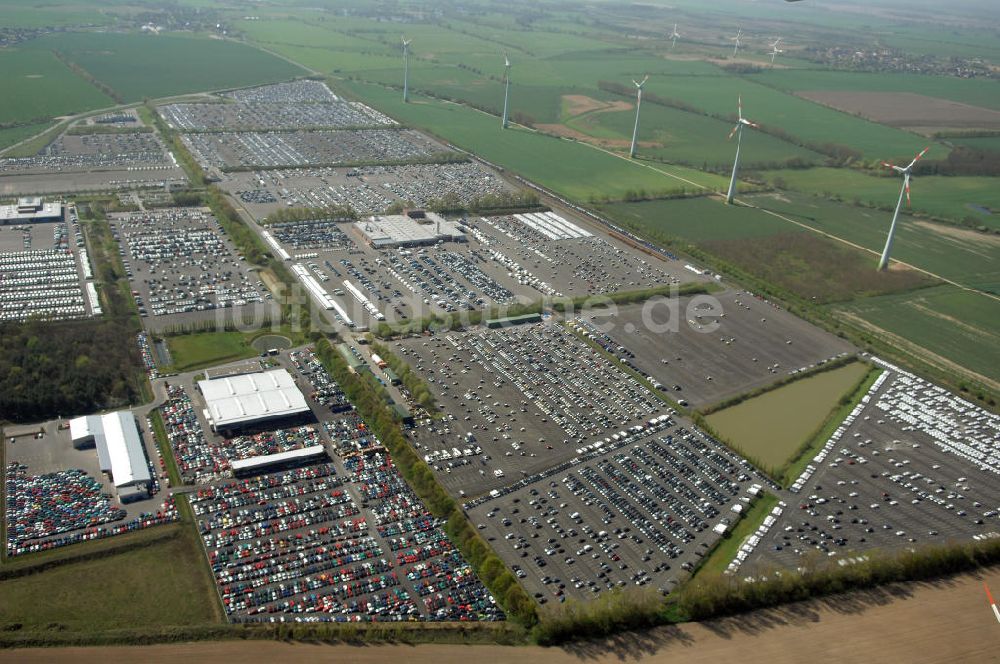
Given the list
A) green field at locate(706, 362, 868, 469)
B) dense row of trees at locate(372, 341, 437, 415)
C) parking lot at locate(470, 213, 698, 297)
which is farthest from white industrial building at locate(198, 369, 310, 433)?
green field at locate(706, 362, 868, 469)

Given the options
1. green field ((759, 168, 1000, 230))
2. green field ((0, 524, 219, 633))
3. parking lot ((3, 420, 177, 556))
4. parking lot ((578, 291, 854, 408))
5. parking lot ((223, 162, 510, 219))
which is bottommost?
green field ((0, 524, 219, 633))

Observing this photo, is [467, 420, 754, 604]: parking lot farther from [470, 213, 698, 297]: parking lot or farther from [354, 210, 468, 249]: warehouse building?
[354, 210, 468, 249]: warehouse building

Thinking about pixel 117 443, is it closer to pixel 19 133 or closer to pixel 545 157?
pixel 545 157

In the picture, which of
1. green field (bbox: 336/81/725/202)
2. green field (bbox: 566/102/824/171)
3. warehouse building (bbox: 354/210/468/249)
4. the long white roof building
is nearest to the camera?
the long white roof building

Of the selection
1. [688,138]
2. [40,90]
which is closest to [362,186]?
[688,138]

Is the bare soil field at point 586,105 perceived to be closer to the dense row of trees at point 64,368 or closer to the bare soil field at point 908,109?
the bare soil field at point 908,109

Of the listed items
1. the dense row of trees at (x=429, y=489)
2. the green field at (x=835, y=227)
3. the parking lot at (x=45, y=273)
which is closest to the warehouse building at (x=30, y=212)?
the parking lot at (x=45, y=273)
